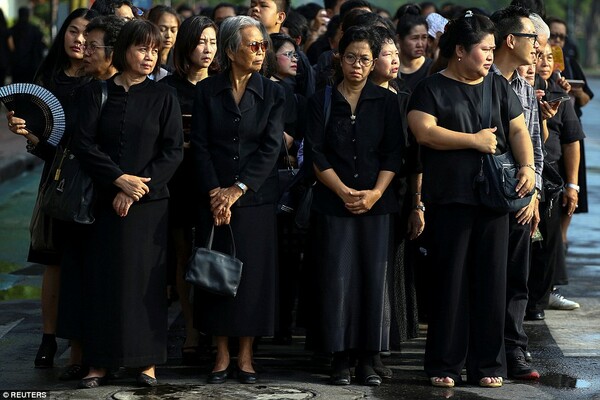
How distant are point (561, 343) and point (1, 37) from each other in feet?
61.7

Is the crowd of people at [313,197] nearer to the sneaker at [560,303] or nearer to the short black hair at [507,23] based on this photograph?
the short black hair at [507,23]

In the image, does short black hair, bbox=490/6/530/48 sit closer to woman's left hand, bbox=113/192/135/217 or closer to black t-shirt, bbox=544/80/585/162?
black t-shirt, bbox=544/80/585/162

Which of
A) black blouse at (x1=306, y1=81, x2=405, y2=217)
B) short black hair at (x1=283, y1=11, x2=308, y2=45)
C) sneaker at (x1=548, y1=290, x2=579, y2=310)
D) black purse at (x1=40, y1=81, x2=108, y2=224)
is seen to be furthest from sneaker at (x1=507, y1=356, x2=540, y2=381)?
short black hair at (x1=283, y1=11, x2=308, y2=45)

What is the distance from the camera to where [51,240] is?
745 centimetres

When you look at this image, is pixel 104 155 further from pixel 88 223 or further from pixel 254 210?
pixel 254 210

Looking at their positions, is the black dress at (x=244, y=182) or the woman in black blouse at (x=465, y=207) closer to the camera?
the woman in black blouse at (x=465, y=207)

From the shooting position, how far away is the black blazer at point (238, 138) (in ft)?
24.0

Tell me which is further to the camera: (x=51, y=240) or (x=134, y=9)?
(x=134, y=9)

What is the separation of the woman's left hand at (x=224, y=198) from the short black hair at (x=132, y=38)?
0.81 meters

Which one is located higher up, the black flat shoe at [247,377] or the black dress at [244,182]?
the black dress at [244,182]

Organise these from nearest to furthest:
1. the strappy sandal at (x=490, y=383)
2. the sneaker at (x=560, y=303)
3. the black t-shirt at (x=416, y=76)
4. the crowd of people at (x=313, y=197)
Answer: the crowd of people at (x=313, y=197)
the strappy sandal at (x=490, y=383)
the sneaker at (x=560, y=303)
the black t-shirt at (x=416, y=76)

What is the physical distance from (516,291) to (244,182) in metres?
1.64

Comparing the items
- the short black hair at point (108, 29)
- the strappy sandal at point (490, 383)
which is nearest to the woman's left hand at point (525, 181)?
the strappy sandal at point (490, 383)

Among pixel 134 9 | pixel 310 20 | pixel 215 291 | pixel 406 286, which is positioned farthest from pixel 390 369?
pixel 310 20
